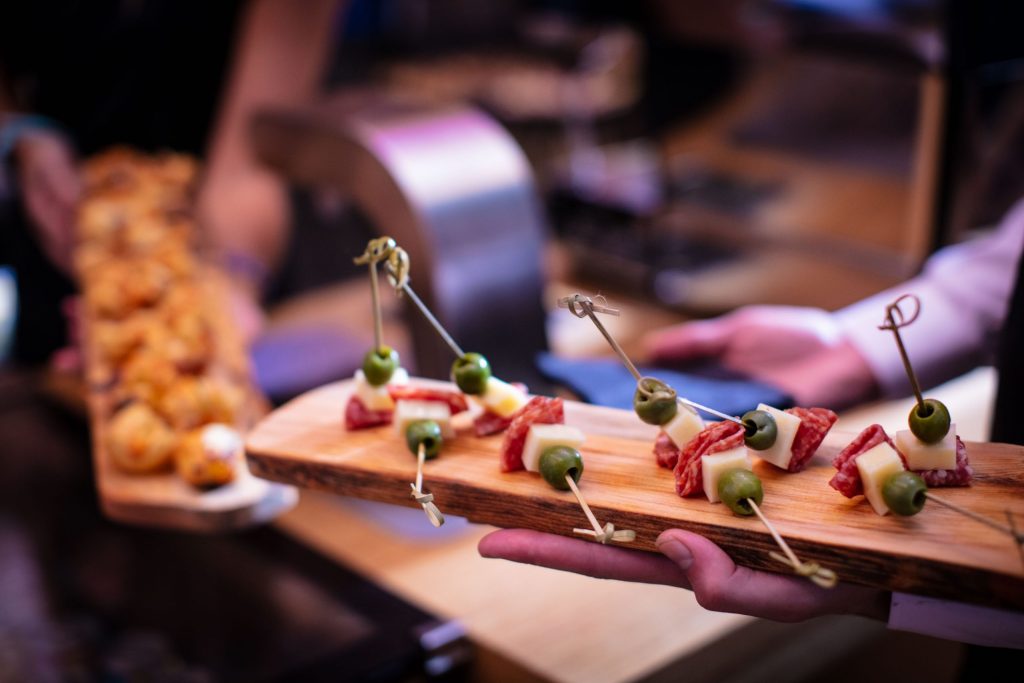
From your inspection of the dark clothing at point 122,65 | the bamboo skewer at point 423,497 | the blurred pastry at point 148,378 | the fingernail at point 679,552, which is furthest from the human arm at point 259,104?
the fingernail at point 679,552

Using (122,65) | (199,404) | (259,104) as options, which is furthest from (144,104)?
(199,404)

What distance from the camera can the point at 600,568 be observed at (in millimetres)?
852

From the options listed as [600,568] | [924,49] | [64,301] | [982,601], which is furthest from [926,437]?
[64,301]

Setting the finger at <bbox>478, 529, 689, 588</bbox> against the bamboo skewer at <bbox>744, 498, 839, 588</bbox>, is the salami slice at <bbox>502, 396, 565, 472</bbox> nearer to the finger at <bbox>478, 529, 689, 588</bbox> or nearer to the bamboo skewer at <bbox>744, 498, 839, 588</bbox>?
the finger at <bbox>478, 529, 689, 588</bbox>

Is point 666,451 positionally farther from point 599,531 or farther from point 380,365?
point 380,365

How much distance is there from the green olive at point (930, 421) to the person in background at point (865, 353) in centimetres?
14

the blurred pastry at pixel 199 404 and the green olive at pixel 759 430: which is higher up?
the green olive at pixel 759 430

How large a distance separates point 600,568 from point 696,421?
6.0 inches

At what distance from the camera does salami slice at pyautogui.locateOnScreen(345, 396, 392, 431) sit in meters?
1.02

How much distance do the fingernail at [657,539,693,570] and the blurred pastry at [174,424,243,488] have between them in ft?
1.88

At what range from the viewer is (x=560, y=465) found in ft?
2.78

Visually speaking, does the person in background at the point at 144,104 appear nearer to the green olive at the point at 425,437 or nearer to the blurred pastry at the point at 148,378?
the blurred pastry at the point at 148,378

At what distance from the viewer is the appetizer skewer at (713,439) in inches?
31.3

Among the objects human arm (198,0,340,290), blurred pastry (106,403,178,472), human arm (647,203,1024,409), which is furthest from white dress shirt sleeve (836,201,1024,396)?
human arm (198,0,340,290)
